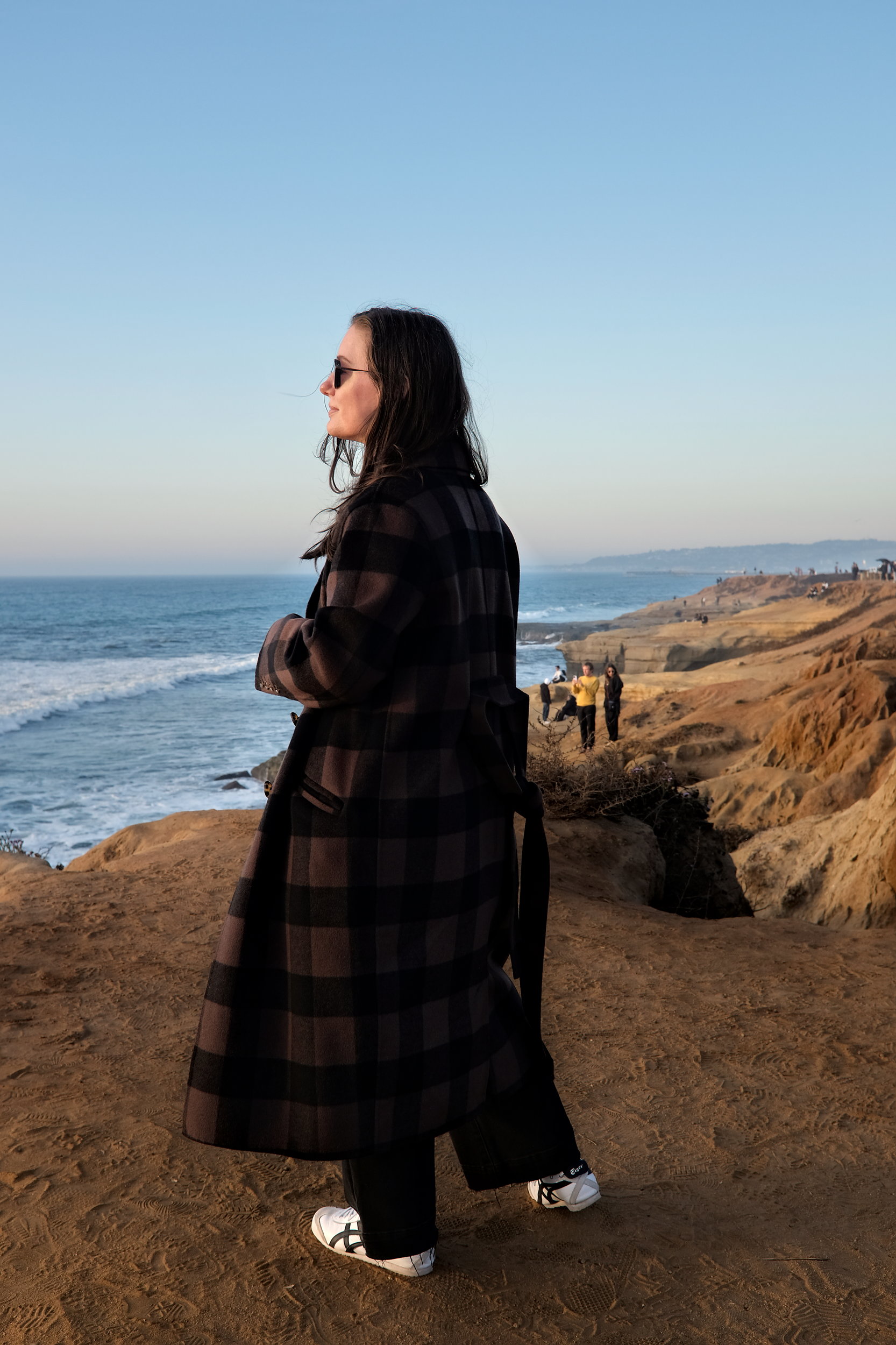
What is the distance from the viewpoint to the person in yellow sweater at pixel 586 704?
46.0 ft

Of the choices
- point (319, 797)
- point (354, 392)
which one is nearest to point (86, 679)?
point (354, 392)

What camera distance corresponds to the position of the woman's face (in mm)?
2121

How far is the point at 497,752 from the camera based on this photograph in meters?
2.08

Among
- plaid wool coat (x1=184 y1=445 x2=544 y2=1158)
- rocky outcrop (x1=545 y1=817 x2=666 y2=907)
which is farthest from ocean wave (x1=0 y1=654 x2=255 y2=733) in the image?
plaid wool coat (x1=184 y1=445 x2=544 y2=1158)

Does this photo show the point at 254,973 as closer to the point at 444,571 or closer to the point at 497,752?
the point at 497,752

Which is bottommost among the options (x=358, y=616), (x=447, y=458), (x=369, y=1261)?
(x=369, y=1261)

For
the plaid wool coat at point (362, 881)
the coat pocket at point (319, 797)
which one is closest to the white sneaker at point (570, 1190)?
the plaid wool coat at point (362, 881)

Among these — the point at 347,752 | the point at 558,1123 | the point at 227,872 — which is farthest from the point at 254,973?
the point at 227,872

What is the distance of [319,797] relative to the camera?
1.97m

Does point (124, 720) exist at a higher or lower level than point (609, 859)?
lower

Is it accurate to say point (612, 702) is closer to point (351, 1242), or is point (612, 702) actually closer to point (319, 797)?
point (351, 1242)

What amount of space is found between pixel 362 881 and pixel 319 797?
19 centimetres

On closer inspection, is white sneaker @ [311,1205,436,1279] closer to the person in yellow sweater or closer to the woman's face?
the woman's face

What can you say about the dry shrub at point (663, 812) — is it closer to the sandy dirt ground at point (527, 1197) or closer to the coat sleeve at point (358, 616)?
the sandy dirt ground at point (527, 1197)
